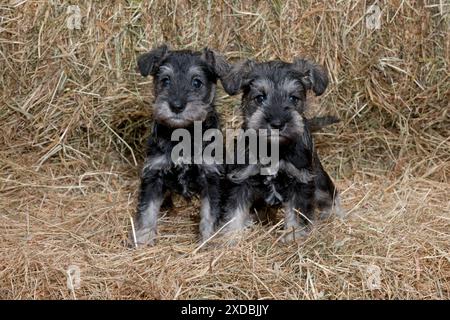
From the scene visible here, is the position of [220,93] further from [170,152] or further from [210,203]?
[210,203]

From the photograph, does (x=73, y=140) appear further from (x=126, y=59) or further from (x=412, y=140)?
(x=412, y=140)

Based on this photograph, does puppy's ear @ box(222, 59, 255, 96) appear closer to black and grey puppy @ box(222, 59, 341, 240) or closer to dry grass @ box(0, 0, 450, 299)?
black and grey puppy @ box(222, 59, 341, 240)

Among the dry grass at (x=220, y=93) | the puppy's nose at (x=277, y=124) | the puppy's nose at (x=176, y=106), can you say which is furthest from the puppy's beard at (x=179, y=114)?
the dry grass at (x=220, y=93)

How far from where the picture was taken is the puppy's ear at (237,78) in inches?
199

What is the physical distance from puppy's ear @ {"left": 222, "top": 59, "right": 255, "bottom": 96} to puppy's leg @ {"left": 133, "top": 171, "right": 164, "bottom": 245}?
750 mm

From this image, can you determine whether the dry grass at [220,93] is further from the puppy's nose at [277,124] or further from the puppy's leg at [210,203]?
the puppy's nose at [277,124]

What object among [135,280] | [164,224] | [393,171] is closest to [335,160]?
[393,171]

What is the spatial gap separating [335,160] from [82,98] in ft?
6.97

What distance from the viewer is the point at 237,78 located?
199 inches

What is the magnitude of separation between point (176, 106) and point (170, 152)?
0.42 m

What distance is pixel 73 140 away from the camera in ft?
20.8

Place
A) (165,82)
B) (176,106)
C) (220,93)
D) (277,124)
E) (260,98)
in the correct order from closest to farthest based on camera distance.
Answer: (277,124)
(176,106)
(260,98)
(165,82)
(220,93)

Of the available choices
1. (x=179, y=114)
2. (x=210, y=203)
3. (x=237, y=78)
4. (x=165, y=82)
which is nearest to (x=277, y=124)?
(x=237, y=78)
